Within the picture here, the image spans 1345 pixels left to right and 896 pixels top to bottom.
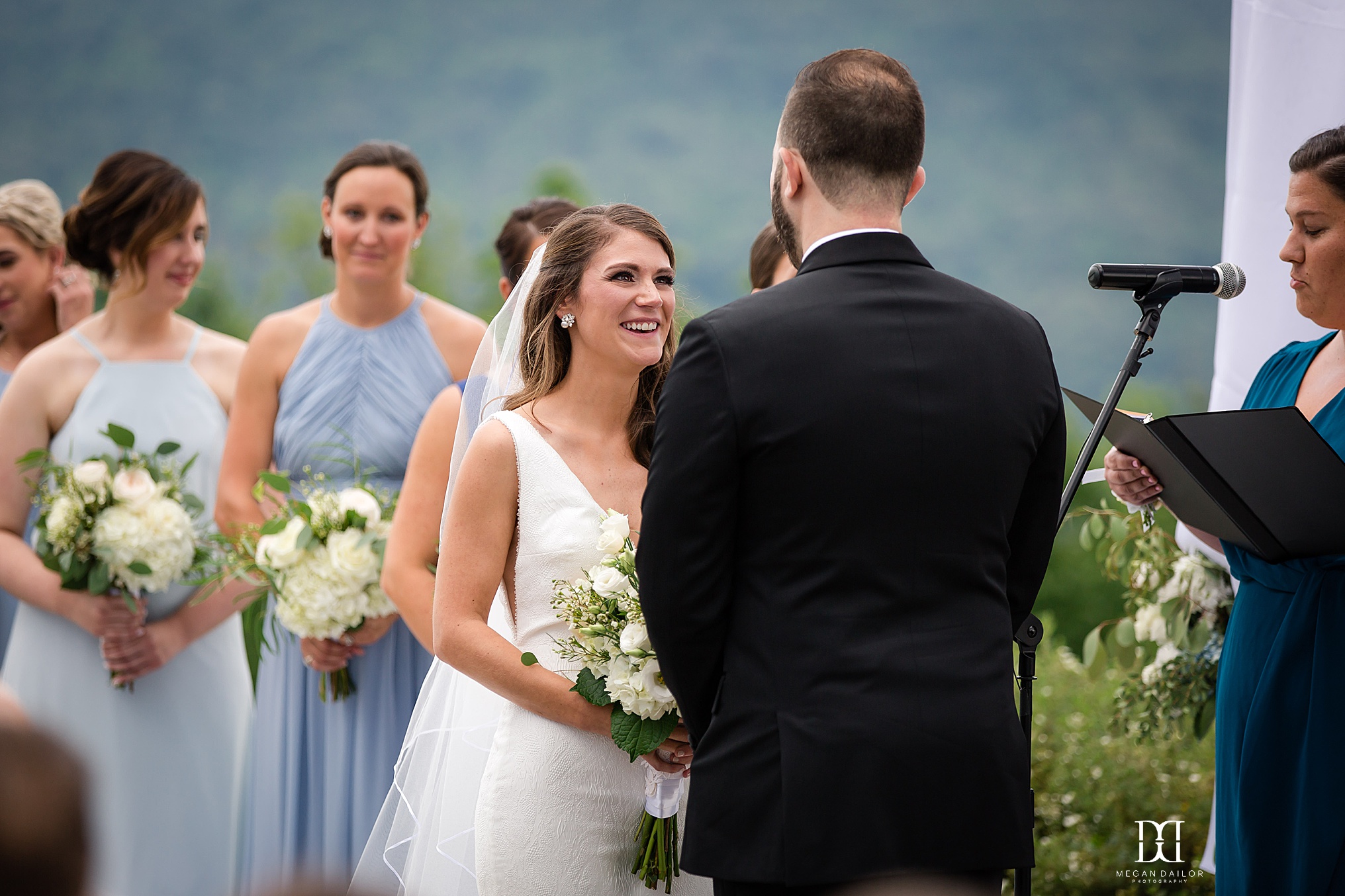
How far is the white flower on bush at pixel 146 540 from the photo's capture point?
3811mm

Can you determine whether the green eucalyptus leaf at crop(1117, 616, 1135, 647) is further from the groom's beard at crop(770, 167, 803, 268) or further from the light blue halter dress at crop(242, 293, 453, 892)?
the groom's beard at crop(770, 167, 803, 268)

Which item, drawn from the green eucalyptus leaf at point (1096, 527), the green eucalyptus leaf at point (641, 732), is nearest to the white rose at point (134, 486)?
the green eucalyptus leaf at point (641, 732)

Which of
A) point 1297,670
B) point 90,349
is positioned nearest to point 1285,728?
point 1297,670

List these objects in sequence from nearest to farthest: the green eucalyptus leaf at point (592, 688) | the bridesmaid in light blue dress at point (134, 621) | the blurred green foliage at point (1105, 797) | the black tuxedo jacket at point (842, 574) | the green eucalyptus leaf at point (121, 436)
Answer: the black tuxedo jacket at point (842, 574) < the green eucalyptus leaf at point (592, 688) < the green eucalyptus leaf at point (121, 436) < the bridesmaid in light blue dress at point (134, 621) < the blurred green foliage at point (1105, 797)

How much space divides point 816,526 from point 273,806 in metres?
2.73

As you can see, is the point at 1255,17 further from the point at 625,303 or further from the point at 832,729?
the point at 832,729

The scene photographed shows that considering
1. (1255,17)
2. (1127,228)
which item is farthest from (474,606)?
(1127,228)

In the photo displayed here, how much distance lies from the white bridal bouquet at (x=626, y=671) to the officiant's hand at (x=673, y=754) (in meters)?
0.03

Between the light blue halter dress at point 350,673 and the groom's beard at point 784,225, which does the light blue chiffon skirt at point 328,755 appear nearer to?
the light blue halter dress at point 350,673

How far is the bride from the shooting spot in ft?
7.85

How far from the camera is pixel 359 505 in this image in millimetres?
3484

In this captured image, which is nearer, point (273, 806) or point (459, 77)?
point (273, 806)

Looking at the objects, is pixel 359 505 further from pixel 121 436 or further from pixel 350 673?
pixel 121 436

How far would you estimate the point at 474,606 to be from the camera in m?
2.46
